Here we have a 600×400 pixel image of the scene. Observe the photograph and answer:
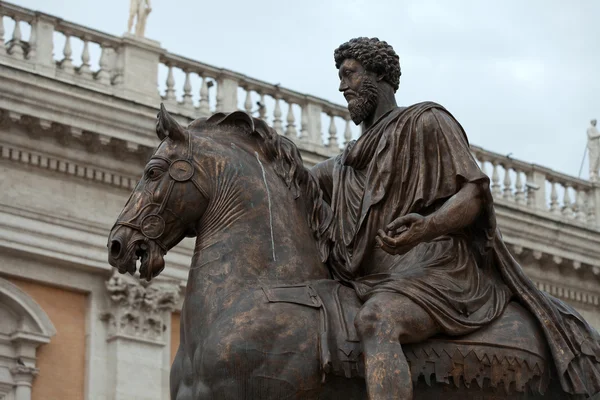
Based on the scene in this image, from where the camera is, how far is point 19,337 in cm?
1697

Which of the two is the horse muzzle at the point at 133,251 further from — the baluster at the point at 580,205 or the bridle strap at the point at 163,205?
the baluster at the point at 580,205

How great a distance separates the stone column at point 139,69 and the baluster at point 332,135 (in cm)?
229

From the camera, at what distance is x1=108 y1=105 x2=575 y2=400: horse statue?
16.6 feet

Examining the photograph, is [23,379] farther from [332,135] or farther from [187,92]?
[332,135]

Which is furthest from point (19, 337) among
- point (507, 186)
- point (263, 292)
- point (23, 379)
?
point (263, 292)

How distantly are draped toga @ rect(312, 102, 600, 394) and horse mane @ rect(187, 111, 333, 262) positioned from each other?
0.17 feet

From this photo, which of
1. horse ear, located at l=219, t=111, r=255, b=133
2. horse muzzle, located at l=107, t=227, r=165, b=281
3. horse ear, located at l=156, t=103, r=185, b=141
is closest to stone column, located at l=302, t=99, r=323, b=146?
horse ear, located at l=219, t=111, r=255, b=133

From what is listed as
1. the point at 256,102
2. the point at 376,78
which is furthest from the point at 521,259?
the point at 376,78

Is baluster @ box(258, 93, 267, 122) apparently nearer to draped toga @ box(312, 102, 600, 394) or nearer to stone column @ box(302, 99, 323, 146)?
stone column @ box(302, 99, 323, 146)

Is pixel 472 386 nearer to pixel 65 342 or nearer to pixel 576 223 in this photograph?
pixel 65 342

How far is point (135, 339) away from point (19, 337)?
4.06ft

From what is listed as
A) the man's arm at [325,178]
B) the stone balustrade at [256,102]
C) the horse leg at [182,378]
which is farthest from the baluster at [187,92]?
the horse leg at [182,378]

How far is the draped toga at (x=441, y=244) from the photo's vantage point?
5383 mm

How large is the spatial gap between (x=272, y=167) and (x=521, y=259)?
16.0m
